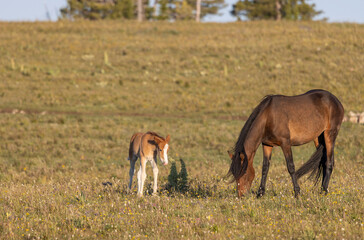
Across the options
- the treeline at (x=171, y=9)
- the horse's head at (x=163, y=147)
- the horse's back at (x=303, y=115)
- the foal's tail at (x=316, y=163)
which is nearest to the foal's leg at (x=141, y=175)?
the horse's head at (x=163, y=147)

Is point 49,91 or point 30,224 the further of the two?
point 49,91

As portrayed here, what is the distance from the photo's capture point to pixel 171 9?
265ft

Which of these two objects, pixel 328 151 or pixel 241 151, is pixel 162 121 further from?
pixel 241 151

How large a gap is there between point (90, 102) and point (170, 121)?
327 inches

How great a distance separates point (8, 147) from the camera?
69.7 feet

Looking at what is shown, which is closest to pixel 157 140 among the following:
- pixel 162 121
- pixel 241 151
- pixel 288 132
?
pixel 241 151

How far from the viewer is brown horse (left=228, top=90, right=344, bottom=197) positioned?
915 centimetres

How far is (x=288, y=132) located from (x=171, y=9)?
7381 cm

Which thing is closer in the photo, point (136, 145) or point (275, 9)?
point (136, 145)

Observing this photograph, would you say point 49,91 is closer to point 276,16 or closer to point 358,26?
point 358,26

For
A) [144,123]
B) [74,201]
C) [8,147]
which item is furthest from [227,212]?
[144,123]

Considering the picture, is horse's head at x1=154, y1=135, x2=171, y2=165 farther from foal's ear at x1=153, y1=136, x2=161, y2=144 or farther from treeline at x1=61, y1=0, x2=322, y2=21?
treeline at x1=61, y1=0, x2=322, y2=21

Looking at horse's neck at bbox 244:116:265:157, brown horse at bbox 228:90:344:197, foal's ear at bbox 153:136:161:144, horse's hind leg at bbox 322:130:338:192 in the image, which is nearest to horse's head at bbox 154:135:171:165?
foal's ear at bbox 153:136:161:144

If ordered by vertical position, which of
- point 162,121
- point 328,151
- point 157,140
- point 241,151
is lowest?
point 162,121
